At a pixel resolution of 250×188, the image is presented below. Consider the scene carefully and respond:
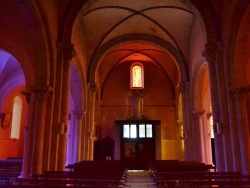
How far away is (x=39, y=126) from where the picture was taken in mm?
11047

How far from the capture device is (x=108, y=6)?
1614 cm

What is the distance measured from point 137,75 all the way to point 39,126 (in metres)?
17.4

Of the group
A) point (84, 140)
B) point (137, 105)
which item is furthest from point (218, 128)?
point (137, 105)

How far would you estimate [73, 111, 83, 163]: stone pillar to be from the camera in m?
17.6

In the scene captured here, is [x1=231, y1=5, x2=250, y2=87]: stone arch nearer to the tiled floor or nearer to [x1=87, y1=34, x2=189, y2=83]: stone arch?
the tiled floor

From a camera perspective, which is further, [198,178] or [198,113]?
[198,113]

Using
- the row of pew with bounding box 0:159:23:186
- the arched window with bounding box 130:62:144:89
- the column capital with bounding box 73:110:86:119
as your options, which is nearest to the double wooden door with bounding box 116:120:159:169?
the arched window with bounding box 130:62:144:89

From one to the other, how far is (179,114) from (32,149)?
17.0 m

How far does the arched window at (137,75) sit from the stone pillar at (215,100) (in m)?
15.3

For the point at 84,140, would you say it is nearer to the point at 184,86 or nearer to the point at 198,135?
the point at 198,135

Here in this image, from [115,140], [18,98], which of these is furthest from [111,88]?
[18,98]

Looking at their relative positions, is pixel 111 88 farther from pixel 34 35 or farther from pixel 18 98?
pixel 34 35

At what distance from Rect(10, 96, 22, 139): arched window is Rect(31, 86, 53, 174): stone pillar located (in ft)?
41.3

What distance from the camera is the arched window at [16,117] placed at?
74.1 feet
